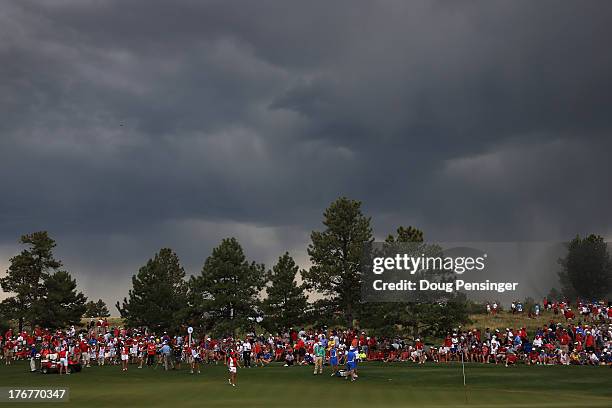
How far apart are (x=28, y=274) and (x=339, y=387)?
64155mm

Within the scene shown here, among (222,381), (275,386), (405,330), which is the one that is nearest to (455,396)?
(275,386)

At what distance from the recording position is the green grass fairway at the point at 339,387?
96.8 ft

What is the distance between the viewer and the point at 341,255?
73500mm

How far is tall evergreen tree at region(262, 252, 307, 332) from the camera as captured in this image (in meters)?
72.9

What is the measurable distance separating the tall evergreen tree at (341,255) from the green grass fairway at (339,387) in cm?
2180

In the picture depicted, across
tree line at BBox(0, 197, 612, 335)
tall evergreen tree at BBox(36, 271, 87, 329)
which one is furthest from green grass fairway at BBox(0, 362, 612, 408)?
tall evergreen tree at BBox(36, 271, 87, 329)

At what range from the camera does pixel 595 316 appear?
64.5 metres

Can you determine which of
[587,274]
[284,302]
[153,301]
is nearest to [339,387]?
[284,302]

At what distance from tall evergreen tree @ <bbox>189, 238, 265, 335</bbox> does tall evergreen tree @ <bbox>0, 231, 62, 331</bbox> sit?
961 inches

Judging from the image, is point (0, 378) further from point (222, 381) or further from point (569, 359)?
point (569, 359)

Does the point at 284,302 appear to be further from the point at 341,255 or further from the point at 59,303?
the point at 59,303

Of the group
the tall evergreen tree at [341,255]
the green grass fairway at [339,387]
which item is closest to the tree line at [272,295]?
the tall evergreen tree at [341,255]

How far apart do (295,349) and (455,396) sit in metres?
22.3

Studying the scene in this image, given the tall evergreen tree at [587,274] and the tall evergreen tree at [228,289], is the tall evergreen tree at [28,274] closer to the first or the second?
the tall evergreen tree at [228,289]
